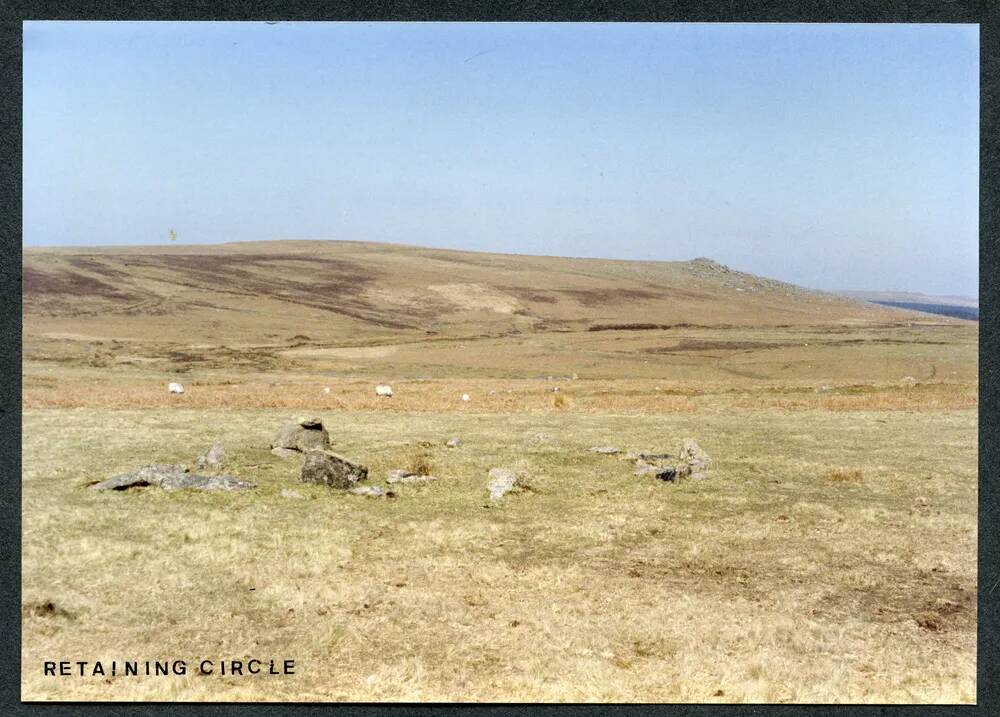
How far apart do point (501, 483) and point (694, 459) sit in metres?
4.99

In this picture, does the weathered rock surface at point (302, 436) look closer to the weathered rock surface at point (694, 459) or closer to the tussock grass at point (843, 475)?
the weathered rock surface at point (694, 459)

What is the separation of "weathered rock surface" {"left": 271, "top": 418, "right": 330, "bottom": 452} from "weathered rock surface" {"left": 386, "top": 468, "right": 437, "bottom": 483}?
2.87 m

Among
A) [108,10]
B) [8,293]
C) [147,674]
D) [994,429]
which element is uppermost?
[108,10]

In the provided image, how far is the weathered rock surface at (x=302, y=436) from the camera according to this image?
1834cm

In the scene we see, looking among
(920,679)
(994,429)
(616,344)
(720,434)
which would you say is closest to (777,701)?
(920,679)

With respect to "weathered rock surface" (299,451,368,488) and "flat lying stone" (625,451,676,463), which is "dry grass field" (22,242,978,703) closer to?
"weathered rock surface" (299,451,368,488)

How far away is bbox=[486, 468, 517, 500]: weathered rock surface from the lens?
14891 mm

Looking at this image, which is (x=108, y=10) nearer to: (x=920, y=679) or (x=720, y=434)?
(x=920, y=679)

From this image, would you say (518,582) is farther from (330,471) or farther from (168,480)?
(168,480)

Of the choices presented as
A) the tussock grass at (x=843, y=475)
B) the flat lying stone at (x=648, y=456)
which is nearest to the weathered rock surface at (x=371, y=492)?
the flat lying stone at (x=648, y=456)

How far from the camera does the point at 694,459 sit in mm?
17547

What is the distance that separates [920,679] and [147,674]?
7853mm

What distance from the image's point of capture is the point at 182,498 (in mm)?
13578

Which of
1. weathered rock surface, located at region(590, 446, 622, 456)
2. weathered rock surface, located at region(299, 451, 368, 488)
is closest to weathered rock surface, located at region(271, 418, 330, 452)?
weathered rock surface, located at region(299, 451, 368, 488)
